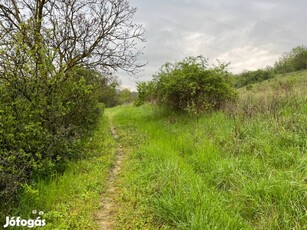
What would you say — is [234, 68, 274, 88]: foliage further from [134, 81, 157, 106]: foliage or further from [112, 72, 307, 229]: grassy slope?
[112, 72, 307, 229]: grassy slope

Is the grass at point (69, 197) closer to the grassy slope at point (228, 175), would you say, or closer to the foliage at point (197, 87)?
the grassy slope at point (228, 175)

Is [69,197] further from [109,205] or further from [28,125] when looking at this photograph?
[28,125]

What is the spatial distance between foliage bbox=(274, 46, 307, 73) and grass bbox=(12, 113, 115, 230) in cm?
4384

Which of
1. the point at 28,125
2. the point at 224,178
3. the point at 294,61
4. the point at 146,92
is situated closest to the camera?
the point at 224,178

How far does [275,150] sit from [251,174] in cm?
103

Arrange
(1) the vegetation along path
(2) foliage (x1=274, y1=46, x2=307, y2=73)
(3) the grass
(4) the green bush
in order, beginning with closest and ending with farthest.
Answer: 1. (1) the vegetation along path
2. (3) the grass
3. (4) the green bush
4. (2) foliage (x1=274, y1=46, x2=307, y2=73)

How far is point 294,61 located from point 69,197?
1834 inches

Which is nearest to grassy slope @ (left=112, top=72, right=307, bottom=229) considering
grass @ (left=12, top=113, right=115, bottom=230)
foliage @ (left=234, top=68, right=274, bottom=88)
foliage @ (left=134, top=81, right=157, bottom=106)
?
grass @ (left=12, top=113, right=115, bottom=230)

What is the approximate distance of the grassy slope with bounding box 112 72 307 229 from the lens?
3297 mm

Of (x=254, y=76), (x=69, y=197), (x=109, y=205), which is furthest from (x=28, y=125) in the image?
(x=254, y=76)

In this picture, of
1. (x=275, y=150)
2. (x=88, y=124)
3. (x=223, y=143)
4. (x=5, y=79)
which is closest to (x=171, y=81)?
(x=88, y=124)

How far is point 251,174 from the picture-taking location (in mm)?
4371

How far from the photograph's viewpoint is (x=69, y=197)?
14.1 feet

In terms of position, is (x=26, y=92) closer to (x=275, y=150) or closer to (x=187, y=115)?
(x=275, y=150)
